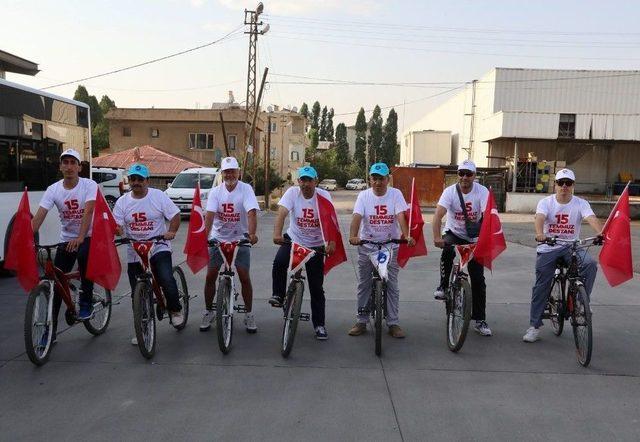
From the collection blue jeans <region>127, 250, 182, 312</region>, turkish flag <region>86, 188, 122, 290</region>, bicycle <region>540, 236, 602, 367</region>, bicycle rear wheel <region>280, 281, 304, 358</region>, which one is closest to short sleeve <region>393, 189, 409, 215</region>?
bicycle rear wheel <region>280, 281, 304, 358</region>

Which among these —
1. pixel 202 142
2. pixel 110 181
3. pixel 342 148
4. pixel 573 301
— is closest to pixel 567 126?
pixel 110 181

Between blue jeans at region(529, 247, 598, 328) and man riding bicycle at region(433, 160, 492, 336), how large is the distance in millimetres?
516

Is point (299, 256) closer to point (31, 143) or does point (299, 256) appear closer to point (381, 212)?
point (381, 212)

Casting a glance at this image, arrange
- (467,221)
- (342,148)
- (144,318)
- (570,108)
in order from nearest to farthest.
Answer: (144,318), (467,221), (570,108), (342,148)

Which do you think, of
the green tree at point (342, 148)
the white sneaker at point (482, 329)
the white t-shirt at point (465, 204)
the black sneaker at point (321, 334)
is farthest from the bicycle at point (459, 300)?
the green tree at point (342, 148)

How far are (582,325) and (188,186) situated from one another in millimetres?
18914

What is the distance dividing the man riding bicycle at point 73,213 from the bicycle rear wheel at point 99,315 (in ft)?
0.52

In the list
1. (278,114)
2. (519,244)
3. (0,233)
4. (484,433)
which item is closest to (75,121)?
(0,233)

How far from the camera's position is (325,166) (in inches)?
3356

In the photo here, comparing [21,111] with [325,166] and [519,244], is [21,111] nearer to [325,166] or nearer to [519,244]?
[519,244]

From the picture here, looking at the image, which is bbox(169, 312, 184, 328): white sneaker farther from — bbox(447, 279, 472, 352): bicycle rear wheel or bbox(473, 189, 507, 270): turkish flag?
bbox(473, 189, 507, 270): turkish flag

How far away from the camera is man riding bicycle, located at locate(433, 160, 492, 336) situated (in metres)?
5.92

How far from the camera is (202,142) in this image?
4691 centimetres

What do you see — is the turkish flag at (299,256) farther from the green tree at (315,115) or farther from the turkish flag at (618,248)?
the green tree at (315,115)
